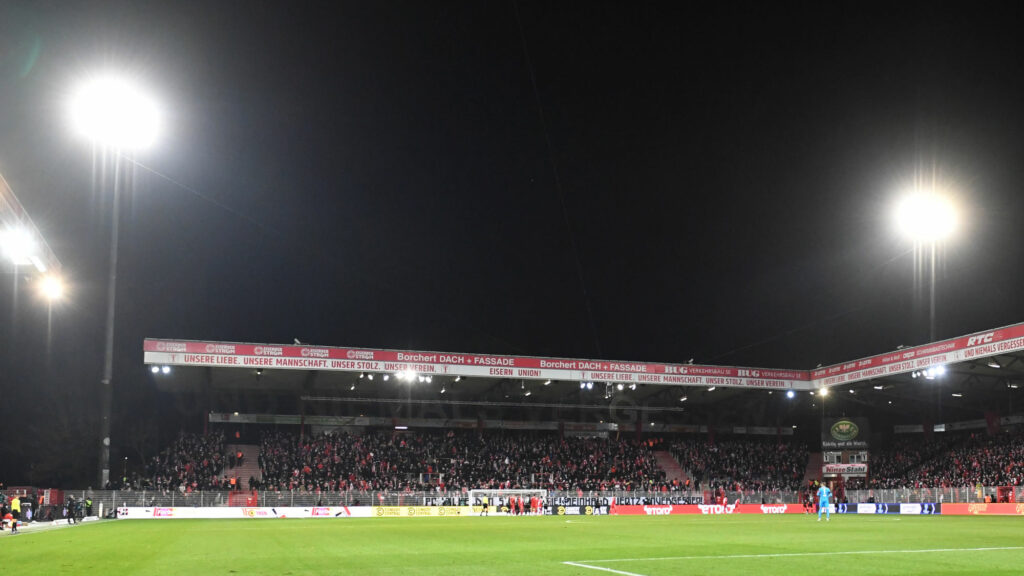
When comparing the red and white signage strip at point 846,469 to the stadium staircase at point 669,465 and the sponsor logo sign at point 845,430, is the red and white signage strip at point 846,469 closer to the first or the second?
the sponsor logo sign at point 845,430

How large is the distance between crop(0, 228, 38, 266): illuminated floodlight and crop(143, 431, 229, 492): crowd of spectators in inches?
692

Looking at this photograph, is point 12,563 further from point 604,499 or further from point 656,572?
point 604,499

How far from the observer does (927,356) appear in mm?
43406

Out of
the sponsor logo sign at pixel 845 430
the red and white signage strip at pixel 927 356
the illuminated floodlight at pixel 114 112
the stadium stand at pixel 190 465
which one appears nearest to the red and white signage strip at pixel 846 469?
the sponsor logo sign at pixel 845 430

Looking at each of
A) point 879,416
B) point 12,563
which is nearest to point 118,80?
point 12,563

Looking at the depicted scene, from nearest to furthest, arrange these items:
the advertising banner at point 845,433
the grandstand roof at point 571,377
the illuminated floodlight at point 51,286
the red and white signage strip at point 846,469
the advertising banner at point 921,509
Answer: the illuminated floodlight at point 51,286
the grandstand roof at point 571,377
the advertising banner at point 921,509
the red and white signage strip at point 846,469
the advertising banner at point 845,433

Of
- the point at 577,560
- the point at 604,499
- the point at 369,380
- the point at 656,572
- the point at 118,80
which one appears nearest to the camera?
the point at 656,572

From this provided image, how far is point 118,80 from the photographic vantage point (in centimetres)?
2991

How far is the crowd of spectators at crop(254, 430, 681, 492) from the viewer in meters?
47.2

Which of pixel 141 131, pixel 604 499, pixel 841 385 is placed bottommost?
pixel 604 499

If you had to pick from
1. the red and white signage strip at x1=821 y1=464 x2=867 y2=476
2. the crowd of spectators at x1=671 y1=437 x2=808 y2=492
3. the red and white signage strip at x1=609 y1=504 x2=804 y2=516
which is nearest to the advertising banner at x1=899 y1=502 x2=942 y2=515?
→ the red and white signage strip at x1=609 y1=504 x2=804 y2=516

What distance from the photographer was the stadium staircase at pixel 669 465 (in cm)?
5678

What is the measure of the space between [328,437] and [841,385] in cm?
3236

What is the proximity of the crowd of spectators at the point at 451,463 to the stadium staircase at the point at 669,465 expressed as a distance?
1.76 meters
